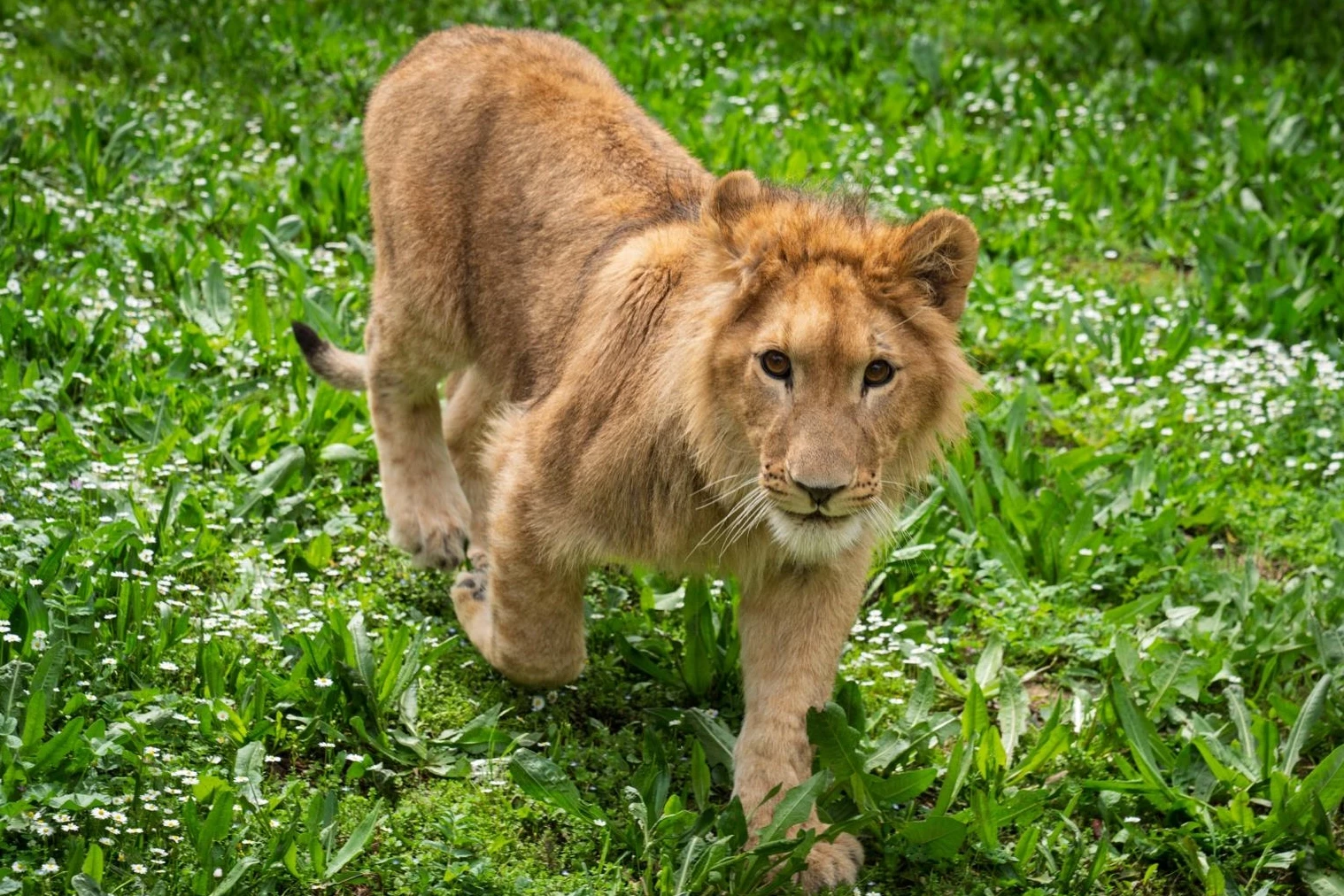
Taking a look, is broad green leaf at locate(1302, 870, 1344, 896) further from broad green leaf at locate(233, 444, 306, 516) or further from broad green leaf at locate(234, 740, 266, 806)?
broad green leaf at locate(233, 444, 306, 516)

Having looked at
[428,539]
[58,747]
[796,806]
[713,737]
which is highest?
[58,747]

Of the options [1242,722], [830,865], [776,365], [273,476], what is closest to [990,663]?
[1242,722]

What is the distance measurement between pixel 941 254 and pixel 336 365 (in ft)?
8.93

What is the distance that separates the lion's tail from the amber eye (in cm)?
257

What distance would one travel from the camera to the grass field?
4.47m

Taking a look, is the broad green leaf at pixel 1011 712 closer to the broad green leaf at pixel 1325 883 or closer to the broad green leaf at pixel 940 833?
the broad green leaf at pixel 940 833

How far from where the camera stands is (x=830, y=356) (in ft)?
13.5

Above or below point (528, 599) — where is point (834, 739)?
below

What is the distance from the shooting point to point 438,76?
19.1ft

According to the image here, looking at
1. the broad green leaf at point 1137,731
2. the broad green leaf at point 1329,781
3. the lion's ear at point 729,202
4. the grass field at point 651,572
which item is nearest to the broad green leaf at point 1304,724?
the grass field at point 651,572

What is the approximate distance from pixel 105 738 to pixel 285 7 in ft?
23.3

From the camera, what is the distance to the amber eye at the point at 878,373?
13.8ft

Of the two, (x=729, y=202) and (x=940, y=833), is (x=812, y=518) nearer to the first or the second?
(x=729, y=202)

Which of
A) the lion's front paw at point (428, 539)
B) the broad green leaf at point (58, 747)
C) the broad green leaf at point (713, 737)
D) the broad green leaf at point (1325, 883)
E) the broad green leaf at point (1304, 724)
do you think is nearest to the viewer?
the broad green leaf at point (58, 747)
